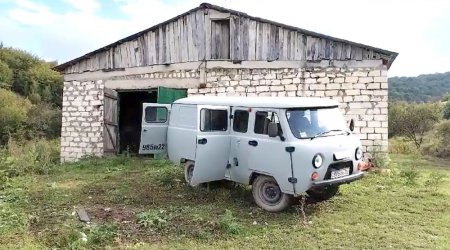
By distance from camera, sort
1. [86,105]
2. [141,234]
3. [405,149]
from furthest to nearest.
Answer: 1. [405,149]
2. [86,105]
3. [141,234]

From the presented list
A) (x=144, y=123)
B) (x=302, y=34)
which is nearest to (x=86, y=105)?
(x=144, y=123)

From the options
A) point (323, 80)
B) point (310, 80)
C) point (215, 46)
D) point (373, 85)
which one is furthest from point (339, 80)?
point (215, 46)

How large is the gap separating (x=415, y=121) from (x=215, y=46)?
18.1 metres

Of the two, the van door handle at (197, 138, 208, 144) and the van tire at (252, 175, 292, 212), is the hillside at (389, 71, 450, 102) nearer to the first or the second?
the van tire at (252, 175, 292, 212)

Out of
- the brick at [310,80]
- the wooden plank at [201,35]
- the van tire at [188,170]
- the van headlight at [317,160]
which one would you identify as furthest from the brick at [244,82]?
the van headlight at [317,160]

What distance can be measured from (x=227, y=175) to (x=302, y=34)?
563 cm

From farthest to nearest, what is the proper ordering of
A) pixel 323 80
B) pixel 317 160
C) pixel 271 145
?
pixel 323 80
pixel 271 145
pixel 317 160

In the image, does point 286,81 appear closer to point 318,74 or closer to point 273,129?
point 318,74

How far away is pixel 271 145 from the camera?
6.92 metres

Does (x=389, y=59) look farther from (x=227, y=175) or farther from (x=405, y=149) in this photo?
(x=405, y=149)

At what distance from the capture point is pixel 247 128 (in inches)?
293

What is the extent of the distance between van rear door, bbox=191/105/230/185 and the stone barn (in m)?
4.58

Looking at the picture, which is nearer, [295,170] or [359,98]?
[295,170]

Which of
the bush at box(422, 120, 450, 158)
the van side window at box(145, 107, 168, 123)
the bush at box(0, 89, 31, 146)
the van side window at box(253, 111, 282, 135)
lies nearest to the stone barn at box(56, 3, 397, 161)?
the van side window at box(145, 107, 168, 123)
